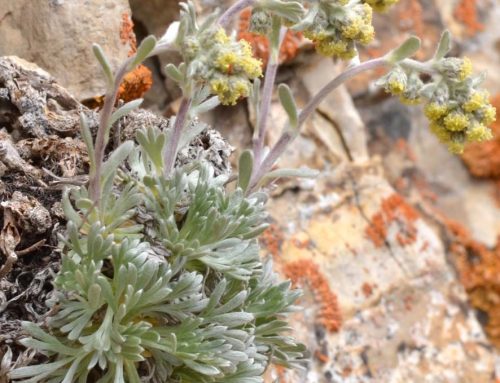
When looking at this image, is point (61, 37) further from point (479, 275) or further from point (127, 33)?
point (479, 275)

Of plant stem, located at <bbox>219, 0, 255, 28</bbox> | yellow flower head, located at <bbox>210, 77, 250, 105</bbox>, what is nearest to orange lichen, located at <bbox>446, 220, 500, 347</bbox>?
plant stem, located at <bbox>219, 0, 255, 28</bbox>

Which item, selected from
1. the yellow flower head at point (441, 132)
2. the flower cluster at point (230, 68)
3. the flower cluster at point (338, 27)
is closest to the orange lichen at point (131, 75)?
the flower cluster at point (338, 27)

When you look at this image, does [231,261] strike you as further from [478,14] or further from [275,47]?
[478,14]

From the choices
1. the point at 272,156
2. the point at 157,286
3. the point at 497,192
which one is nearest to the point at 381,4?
the point at 272,156

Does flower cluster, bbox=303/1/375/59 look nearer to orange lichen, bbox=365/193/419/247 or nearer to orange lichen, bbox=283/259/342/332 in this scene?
orange lichen, bbox=283/259/342/332

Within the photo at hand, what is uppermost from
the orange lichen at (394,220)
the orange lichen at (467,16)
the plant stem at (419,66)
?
the orange lichen at (467,16)

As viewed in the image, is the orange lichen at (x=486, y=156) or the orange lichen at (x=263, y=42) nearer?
the orange lichen at (x=263, y=42)

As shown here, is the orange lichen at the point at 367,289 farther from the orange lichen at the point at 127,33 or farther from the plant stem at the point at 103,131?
the plant stem at the point at 103,131
